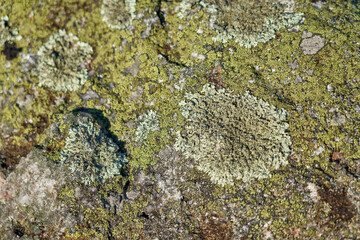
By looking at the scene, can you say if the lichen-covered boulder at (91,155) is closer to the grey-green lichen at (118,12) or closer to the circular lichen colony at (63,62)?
the circular lichen colony at (63,62)

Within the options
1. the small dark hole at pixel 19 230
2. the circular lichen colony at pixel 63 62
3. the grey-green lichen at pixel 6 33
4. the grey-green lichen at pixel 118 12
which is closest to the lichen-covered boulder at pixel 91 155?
the circular lichen colony at pixel 63 62

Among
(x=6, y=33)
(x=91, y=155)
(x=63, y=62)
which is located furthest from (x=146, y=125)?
(x=6, y=33)

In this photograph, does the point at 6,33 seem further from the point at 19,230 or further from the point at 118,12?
Result: the point at 19,230

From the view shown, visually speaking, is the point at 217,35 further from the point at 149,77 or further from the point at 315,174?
the point at 315,174

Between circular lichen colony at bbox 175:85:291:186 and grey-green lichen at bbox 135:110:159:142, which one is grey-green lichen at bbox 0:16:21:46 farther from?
circular lichen colony at bbox 175:85:291:186

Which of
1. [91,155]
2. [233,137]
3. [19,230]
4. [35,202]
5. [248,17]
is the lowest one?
[19,230]

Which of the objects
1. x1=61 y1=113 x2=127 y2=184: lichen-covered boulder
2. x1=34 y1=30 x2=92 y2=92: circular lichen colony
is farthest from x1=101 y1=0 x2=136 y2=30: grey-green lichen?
x1=61 y1=113 x2=127 y2=184: lichen-covered boulder

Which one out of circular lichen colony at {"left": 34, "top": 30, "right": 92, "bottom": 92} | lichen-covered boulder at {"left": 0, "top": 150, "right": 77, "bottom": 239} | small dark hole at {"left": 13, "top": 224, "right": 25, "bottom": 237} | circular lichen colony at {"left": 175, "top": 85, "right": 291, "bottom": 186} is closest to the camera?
circular lichen colony at {"left": 175, "top": 85, "right": 291, "bottom": 186}
